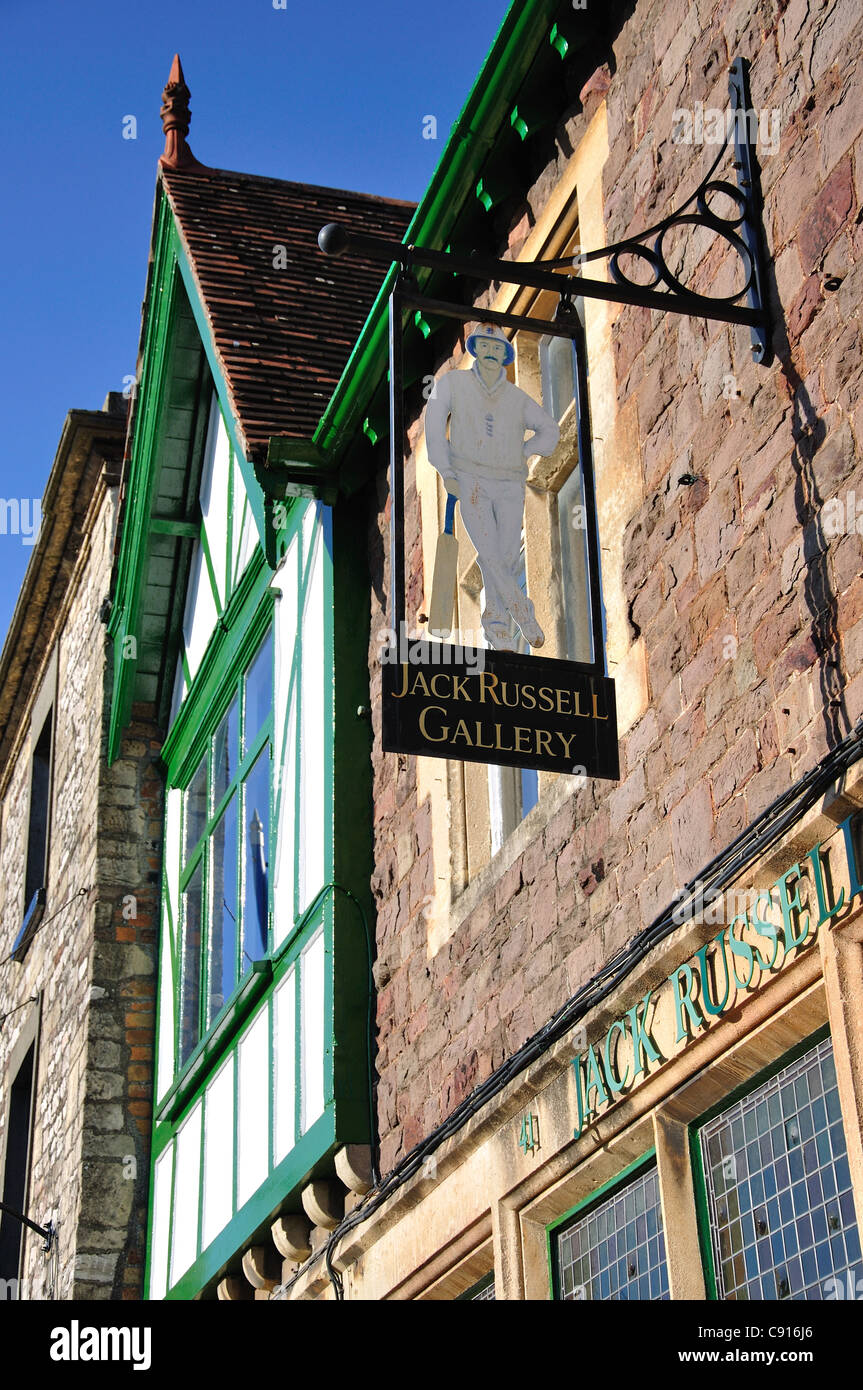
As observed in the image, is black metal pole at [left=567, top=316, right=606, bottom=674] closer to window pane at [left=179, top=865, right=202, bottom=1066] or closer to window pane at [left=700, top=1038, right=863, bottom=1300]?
window pane at [left=700, top=1038, right=863, bottom=1300]

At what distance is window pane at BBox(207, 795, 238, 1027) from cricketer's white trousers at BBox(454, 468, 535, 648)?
482cm

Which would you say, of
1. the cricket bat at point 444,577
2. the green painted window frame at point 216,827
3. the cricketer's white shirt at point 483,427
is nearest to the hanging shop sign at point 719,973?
the cricket bat at point 444,577

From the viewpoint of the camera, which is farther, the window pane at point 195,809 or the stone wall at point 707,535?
the window pane at point 195,809

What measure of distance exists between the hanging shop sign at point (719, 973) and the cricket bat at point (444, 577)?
1.40 metres

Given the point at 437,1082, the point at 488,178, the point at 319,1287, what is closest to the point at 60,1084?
the point at 319,1287

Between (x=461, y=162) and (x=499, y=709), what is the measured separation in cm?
322

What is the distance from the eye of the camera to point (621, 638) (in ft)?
21.7

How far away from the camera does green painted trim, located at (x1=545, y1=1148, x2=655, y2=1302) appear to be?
238 inches

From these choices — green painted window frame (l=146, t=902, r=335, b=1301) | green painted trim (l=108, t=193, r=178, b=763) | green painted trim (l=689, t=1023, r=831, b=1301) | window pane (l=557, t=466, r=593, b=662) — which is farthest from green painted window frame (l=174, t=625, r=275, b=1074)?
green painted trim (l=689, t=1023, r=831, b=1301)

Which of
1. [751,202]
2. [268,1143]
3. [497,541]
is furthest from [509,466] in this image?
[268,1143]

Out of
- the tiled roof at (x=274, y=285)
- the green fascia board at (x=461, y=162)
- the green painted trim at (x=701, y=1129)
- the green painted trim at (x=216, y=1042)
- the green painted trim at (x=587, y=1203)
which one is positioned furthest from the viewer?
the tiled roof at (x=274, y=285)

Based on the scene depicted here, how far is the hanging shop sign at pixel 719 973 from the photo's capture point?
5023mm

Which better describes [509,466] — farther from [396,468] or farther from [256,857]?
[256,857]

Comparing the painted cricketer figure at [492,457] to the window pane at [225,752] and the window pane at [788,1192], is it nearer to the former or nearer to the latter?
the window pane at [788,1192]
